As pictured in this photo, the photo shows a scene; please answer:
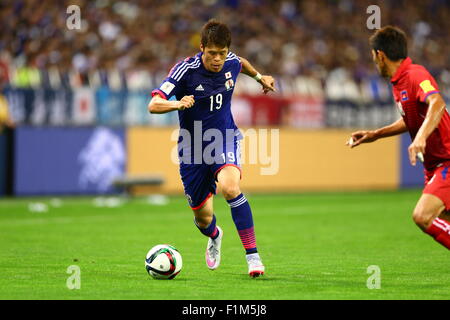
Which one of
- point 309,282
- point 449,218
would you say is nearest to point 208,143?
point 309,282

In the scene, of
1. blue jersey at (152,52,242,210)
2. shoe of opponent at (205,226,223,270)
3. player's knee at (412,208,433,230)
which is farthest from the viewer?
shoe of opponent at (205,226,223,270)

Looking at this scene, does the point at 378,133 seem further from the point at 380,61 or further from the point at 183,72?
the point at 183,72

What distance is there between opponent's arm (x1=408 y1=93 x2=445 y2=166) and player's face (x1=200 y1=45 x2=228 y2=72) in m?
2.10

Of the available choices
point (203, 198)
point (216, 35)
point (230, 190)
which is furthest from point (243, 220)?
point (216, 35)

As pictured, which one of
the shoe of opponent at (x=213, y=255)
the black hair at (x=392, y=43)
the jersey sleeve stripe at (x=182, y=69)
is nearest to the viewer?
the black hair at (x=392, y=43)

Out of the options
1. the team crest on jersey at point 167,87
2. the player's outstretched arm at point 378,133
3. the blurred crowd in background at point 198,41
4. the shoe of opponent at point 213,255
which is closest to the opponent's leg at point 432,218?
the player's outstretched arm at point 378,133

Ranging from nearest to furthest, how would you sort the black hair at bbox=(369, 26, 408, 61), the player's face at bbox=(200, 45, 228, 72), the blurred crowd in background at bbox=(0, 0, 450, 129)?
1. the black hair at bbox=(369, 26, 408, 61)
2. the player's face at bbox=(200, 45, 228, 72)
3. the blurred crowd in background at bbox=(0, 0, 450, 129)

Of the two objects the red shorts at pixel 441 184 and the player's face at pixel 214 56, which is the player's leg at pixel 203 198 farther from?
the red shorts at pixel 441 184

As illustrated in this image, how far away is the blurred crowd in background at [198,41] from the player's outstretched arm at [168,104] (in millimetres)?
12628

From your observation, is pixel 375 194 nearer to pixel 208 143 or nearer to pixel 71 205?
pixel 71 205

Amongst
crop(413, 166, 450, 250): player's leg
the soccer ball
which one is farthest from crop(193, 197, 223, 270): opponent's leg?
crop(413, 166, 450, 250): player's leg

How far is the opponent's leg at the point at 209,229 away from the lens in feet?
30.6

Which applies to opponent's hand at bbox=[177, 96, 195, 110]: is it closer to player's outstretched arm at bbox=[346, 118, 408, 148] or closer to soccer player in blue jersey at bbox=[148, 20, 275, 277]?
soccer player in blue jersey at bbox=[148, 20, 275, 277]

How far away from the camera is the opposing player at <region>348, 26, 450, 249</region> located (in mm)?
7691
